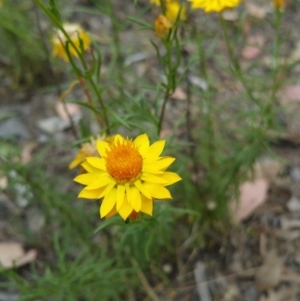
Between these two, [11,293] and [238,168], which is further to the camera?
[11,293]

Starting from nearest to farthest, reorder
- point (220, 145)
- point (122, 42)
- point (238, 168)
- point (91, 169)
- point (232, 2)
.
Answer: point (91, 169) → point (232, 2) → point (238, 168) → point (220, 145) → point (122, 42)

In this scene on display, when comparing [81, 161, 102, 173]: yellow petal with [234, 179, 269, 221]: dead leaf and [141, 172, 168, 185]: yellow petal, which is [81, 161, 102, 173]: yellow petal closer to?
[141, 172, 168, 185]: yellow petal

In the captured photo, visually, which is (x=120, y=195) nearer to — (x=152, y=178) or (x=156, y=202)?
(x=152, y=178)

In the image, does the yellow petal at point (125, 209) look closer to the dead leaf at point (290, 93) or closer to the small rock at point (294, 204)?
the small rock at point (294, 204)

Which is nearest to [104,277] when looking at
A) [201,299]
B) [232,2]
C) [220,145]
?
[201,299]

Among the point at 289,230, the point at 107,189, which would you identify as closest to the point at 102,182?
the point at 107,189

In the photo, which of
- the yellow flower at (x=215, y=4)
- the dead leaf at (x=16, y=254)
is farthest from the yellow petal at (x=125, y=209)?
the dead leaf at (x=16, y=254)

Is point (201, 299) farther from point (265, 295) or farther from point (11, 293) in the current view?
point (11, 293)

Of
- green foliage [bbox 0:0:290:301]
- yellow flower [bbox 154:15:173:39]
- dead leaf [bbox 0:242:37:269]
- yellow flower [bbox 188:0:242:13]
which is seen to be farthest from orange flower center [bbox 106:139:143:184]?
dead leaf [bbox 0:242:37:269]
